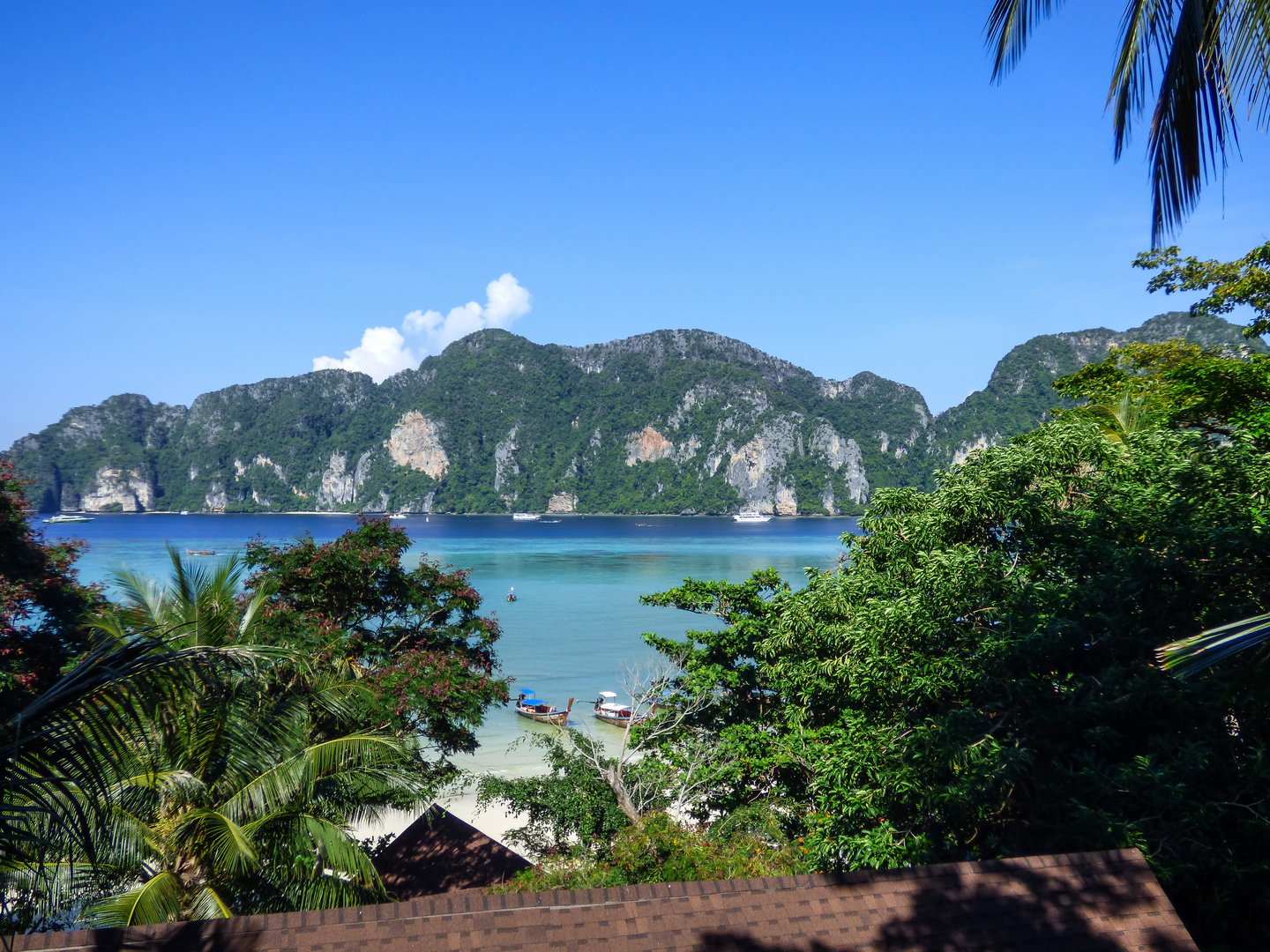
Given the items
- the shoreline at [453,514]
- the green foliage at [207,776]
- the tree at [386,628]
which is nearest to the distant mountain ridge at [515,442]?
the shoreline at [453,514]

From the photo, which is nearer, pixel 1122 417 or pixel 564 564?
pixel 1122 417

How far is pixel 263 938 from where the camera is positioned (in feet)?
12.7

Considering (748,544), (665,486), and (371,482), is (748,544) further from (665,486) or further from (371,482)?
(371,482)

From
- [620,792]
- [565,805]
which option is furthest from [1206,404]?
[565,805]

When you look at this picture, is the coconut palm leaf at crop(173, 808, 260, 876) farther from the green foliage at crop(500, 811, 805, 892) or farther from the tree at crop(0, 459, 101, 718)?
the tree at crop(0, 459, 101, 718)

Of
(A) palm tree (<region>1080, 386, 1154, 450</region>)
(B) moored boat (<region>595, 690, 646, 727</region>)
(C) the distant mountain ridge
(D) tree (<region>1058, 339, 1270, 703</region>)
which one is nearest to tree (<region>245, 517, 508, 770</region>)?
(D) tree (<region>1058, 339, 1270, 703</region>)

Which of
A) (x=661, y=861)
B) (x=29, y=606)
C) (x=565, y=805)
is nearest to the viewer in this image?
(x=661, y=861)

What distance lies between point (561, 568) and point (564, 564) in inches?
110

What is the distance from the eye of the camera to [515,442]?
16750cm

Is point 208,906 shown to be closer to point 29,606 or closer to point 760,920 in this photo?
point 760,920

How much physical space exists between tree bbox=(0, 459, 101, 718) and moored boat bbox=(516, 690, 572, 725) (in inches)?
554

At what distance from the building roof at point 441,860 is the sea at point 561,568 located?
38.0 inches

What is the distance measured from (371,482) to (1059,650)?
6685 inches

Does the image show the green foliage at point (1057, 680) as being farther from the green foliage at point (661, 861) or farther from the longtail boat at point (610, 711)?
the longtail boat at point (610, 711)
